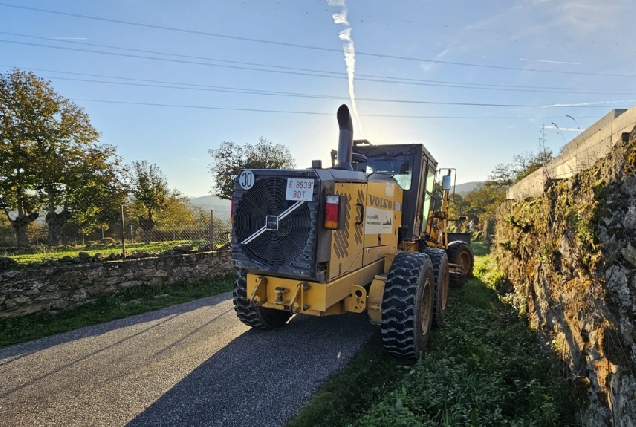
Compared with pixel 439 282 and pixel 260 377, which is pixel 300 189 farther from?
pixel 439 282

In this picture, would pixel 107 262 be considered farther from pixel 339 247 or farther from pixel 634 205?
pixel 634 205

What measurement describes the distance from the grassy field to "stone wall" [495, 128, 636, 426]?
28 cm

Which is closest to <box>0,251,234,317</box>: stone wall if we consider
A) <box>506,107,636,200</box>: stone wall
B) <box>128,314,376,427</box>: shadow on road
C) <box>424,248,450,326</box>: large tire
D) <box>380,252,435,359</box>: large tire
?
<box>128,314,376,427</box>: shadow on road

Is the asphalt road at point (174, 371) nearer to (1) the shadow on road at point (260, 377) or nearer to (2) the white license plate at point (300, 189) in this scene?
(1) the shadow on road at point (260, 377)

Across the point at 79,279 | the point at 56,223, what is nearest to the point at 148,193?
the point at 56,223

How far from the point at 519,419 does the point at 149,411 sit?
3199 mm

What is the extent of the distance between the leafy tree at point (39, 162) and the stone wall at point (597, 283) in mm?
23718

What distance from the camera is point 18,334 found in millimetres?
5035

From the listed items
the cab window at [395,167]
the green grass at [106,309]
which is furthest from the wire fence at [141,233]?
A: the cab window at [395,167]

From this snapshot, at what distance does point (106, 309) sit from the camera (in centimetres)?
627

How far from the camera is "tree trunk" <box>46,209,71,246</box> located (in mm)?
20812

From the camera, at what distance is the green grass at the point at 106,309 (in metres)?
5.15

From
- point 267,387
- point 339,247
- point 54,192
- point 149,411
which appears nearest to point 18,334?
point 149,411

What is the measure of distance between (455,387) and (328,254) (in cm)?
178
